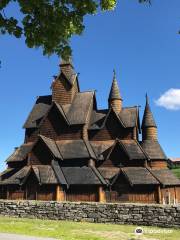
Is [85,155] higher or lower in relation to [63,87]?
lower

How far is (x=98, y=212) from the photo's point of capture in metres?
22.0

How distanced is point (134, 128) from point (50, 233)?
24.0 m

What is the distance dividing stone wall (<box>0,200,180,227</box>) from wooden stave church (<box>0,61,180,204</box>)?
8716 millimetres

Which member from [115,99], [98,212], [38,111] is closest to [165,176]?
[115,99]

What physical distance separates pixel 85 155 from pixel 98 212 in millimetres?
14145

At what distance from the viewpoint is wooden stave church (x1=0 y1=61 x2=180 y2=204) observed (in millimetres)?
33781

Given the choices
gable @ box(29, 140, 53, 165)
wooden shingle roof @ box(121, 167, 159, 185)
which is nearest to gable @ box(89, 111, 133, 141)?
wooden shingle roof @ box(121, 167, 159, 185)

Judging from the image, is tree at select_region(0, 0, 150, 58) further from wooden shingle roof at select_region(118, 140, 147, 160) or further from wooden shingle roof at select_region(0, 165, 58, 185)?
wooden shingle roof at select_region(118, 140, 147, 160)

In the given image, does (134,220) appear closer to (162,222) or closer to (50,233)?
(162,222)

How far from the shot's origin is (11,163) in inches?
1524

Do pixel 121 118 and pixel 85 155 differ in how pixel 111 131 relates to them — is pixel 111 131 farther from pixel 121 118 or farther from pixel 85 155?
pixel 85 155

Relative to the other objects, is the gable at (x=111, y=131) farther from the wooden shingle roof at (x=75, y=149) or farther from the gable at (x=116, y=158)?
the gable at (x=116, y=158)

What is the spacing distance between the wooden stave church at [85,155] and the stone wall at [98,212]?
8716 millimetres

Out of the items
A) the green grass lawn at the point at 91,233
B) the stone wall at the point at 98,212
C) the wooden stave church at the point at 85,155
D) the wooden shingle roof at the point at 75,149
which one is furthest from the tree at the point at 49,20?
the wooden shingle roof at the point at 75,149
